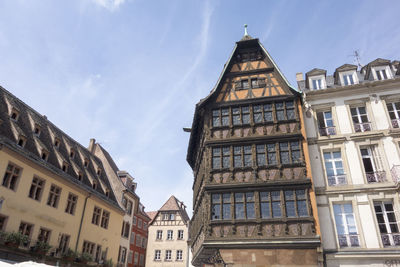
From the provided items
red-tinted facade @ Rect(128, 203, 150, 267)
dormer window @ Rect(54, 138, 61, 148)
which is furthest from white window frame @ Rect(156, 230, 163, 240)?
dormer window @ Rect(54, 138, 61, 148)

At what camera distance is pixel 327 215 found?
16.4 meters

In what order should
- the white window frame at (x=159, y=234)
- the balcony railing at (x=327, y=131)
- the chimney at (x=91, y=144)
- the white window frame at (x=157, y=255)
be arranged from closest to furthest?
the balcony railing at (x=327, y=131), the chimney at (x=91, y=144), the white window frame at (x=157, y=255), the white window frame at (x=159, y=234)

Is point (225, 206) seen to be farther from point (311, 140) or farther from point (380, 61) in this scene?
point (380, 61)

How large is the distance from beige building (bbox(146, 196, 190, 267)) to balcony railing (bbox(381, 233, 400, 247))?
29.5 meters

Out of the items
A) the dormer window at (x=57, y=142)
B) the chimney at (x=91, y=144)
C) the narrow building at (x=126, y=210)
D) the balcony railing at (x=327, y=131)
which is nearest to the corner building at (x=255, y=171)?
the balcony railing at (x=327, y=131)

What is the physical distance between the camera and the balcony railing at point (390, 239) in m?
15.1

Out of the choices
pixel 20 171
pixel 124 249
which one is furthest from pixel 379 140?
pixel 124 249

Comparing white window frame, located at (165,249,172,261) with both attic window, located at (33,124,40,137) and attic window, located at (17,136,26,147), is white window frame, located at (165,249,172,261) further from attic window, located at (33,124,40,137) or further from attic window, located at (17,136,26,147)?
attic window, located at (17,136,26,147)

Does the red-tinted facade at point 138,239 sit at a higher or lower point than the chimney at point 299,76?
lower

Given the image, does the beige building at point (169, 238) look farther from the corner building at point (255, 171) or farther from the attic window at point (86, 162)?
the corner building at point (255, 171)

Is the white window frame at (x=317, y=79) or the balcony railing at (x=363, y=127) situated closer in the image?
the balcony railing at (x=363, y=127)

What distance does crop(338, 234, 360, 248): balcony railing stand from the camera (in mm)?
15614

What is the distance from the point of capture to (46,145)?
23062mm

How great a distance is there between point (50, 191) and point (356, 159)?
63.2 ft
